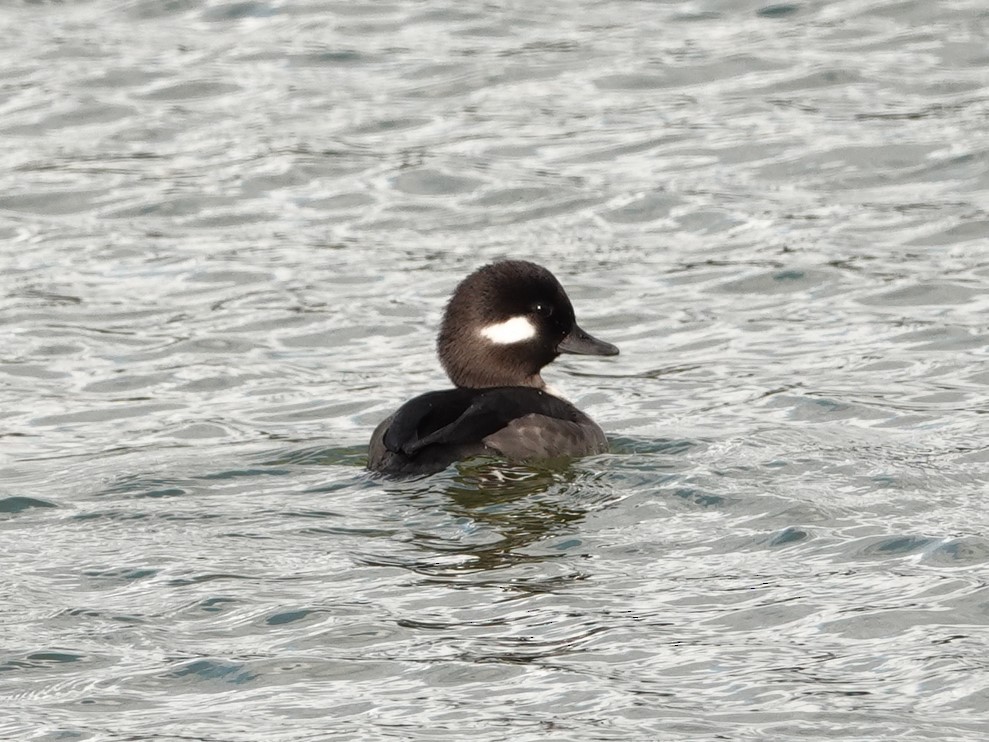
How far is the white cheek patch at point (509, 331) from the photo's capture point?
368 inches

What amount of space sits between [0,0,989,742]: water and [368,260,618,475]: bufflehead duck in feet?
0.51

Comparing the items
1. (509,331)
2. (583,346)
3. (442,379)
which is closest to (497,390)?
(509,331)

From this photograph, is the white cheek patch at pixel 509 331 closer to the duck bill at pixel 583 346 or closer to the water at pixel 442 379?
the duck bill at pixel 583 346

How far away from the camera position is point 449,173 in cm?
1423

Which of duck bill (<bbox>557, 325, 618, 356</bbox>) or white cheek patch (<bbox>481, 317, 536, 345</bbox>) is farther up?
white cheek patch (<bbox>481, 317, 536, 345</bbox>)

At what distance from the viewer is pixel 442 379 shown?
35.3 ft

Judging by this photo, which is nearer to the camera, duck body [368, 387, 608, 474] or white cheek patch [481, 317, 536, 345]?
duck body [368, 387, 608, 474]

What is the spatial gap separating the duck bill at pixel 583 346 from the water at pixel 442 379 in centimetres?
49

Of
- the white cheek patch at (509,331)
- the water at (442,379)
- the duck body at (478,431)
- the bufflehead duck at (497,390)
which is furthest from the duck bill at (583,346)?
the duck body at (478,431)

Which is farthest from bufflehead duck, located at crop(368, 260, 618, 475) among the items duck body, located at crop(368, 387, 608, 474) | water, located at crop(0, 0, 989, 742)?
water, located at crop(0, 0, 989, 742)

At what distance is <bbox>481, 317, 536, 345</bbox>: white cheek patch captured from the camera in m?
9.35

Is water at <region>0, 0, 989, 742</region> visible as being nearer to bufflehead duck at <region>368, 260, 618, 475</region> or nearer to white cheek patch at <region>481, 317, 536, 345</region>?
bufflehead duck at <region>368, 260, 618, 475</region>

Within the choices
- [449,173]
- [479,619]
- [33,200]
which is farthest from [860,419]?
[33,200]

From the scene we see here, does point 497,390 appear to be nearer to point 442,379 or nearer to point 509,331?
point 509,331
